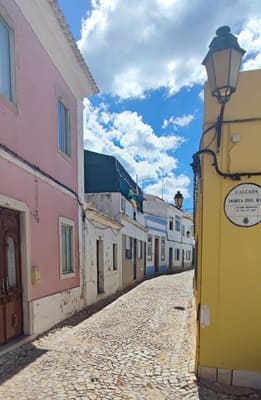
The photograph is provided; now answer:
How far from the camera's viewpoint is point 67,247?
7781mm

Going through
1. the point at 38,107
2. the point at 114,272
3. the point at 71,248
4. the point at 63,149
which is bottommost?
the point at 114,272

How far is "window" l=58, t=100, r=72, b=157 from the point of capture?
7477 mm

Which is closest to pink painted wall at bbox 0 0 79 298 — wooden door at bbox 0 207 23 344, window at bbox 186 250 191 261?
wooden door at bbox 0 207 23 344

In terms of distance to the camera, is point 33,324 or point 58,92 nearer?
point 33,324

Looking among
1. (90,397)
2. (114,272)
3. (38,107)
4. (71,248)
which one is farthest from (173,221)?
(90,397)

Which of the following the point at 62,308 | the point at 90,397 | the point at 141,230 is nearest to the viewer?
the point at 90,397

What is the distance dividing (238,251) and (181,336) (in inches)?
109

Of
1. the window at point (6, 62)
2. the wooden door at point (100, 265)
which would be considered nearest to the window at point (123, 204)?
the wooden door at point (100, 265)

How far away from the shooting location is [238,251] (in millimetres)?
3678

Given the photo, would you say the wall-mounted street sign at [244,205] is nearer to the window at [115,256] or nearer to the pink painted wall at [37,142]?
the pink painted wall at [37,142]

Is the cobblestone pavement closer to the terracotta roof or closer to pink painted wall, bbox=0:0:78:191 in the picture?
pink painted wall, bbox=0:0:78:191

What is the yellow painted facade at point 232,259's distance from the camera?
363 cm

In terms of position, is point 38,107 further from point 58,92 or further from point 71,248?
point 71,248

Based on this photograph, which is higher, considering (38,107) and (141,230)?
(38,107)
